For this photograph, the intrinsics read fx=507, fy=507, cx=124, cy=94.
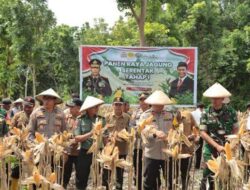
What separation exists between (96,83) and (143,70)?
108 cm

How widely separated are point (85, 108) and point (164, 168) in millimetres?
A: 1046

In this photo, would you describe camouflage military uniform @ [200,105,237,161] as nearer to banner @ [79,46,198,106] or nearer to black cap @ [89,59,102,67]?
banner @ [79,46,198,106]

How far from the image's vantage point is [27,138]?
4918mm

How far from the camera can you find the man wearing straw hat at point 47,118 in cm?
514

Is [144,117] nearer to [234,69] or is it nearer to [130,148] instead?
[130,148]

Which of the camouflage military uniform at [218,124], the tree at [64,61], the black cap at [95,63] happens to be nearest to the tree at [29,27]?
the black cap at [95,63]

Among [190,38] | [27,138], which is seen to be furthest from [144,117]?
[190,38]

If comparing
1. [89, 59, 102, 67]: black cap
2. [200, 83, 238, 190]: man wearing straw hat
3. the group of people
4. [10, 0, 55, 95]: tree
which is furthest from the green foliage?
[200, 83, 238, 190]: man wearing straw hat

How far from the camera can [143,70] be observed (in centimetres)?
1020

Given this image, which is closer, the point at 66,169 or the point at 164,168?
the point at 164,168

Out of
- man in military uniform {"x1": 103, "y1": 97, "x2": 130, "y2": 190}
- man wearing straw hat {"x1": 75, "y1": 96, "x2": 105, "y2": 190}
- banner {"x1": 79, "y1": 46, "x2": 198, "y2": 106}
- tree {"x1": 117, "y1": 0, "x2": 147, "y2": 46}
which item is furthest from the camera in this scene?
tree {"x1": 117, "y1": 0, "x2": 147, "y2": 46}

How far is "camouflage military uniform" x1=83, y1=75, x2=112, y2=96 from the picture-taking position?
9.60 metres

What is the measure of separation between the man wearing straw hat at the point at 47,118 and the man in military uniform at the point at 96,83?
432 cm

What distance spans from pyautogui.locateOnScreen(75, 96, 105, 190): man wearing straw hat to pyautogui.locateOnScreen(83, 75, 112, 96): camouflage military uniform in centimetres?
406
